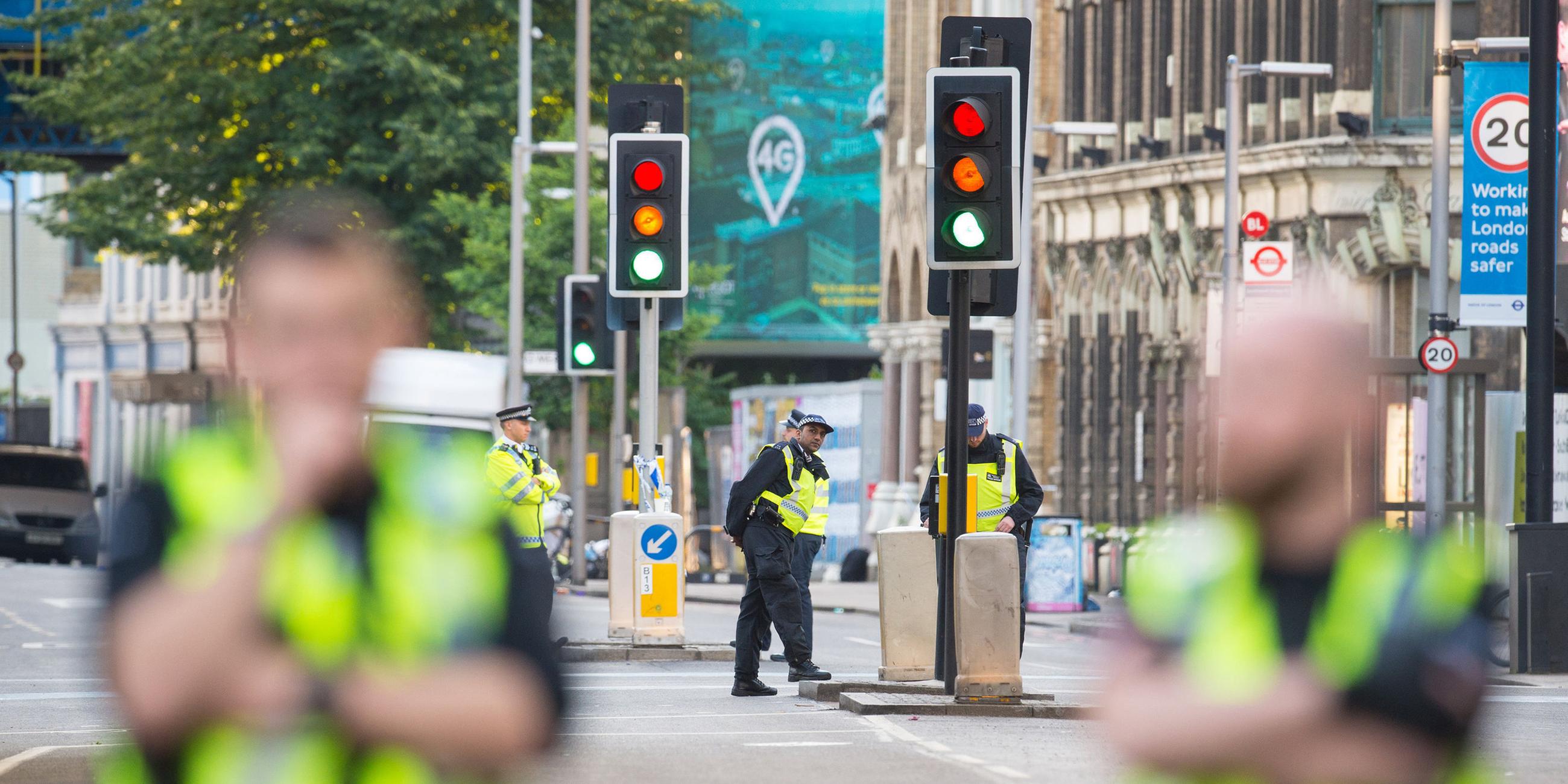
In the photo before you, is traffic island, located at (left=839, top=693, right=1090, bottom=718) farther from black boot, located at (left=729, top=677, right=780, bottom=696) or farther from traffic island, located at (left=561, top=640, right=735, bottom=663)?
traffic island, located at (left=561, top=640, right=735, bottom=663)

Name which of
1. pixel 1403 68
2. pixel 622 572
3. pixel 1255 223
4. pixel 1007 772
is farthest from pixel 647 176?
pixel 1403 68

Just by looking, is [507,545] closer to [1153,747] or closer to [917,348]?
[1153,747]

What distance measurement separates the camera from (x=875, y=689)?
49.3 ft

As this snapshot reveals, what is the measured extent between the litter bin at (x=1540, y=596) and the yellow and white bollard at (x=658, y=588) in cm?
573

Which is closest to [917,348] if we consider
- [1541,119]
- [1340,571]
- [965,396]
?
[1541,119]

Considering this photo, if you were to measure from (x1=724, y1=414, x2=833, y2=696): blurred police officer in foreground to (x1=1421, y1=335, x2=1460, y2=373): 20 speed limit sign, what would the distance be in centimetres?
924

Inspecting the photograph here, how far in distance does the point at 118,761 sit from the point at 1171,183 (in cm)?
3515

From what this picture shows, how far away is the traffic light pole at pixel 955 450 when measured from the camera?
46.1 ft

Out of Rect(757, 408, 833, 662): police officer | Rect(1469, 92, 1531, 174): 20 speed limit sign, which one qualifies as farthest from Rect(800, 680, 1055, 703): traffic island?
Rect(1469, 92, 1531, 174): 20 speed limit sign

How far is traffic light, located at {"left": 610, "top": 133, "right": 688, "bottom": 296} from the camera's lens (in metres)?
17.8

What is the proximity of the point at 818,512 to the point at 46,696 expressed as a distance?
15.7 feet

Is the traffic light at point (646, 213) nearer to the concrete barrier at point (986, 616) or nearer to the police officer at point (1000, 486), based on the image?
the police officer at point (1000, 486)

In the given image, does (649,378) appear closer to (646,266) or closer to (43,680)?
(646,266)

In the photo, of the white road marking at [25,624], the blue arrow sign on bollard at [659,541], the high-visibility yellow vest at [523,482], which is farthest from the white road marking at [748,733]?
the white road marking at [25,624]
